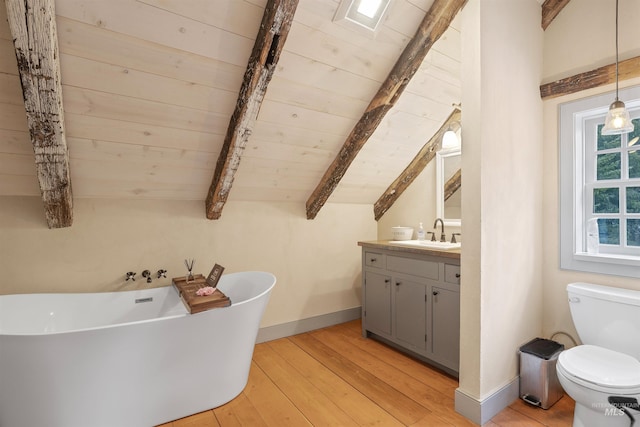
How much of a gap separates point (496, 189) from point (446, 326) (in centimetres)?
106

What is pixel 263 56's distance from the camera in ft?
5.56

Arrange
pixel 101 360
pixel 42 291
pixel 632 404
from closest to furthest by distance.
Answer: pixel 632 404
pixel 101 360
pixel 42 291

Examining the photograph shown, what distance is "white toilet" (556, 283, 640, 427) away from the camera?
141 centimetres

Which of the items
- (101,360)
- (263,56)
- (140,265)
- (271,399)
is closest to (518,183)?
(263,56)

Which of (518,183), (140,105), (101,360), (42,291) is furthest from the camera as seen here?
(42,291)

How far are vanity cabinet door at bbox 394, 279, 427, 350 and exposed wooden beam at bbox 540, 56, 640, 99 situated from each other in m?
1.65

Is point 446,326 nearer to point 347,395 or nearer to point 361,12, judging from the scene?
point 347,395

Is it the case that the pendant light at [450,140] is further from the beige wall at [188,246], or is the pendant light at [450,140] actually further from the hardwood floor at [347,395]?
the hardwood floor at [347,395]

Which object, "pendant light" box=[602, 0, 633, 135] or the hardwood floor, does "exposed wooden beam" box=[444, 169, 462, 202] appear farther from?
the hardwood floor

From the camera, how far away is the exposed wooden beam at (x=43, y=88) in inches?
49.5

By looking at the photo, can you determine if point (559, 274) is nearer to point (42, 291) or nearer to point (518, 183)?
point (518, 183)

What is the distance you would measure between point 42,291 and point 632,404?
11.1ft

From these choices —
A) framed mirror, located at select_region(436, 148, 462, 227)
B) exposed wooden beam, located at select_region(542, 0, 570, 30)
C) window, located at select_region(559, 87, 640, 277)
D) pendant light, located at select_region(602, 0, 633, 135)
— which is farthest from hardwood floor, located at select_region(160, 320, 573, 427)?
exposed wooden beam, located at select_region(542, 0, 570, 30)

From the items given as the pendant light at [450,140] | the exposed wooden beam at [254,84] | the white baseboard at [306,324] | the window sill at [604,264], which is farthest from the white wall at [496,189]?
the white baseboard at [306,324]
